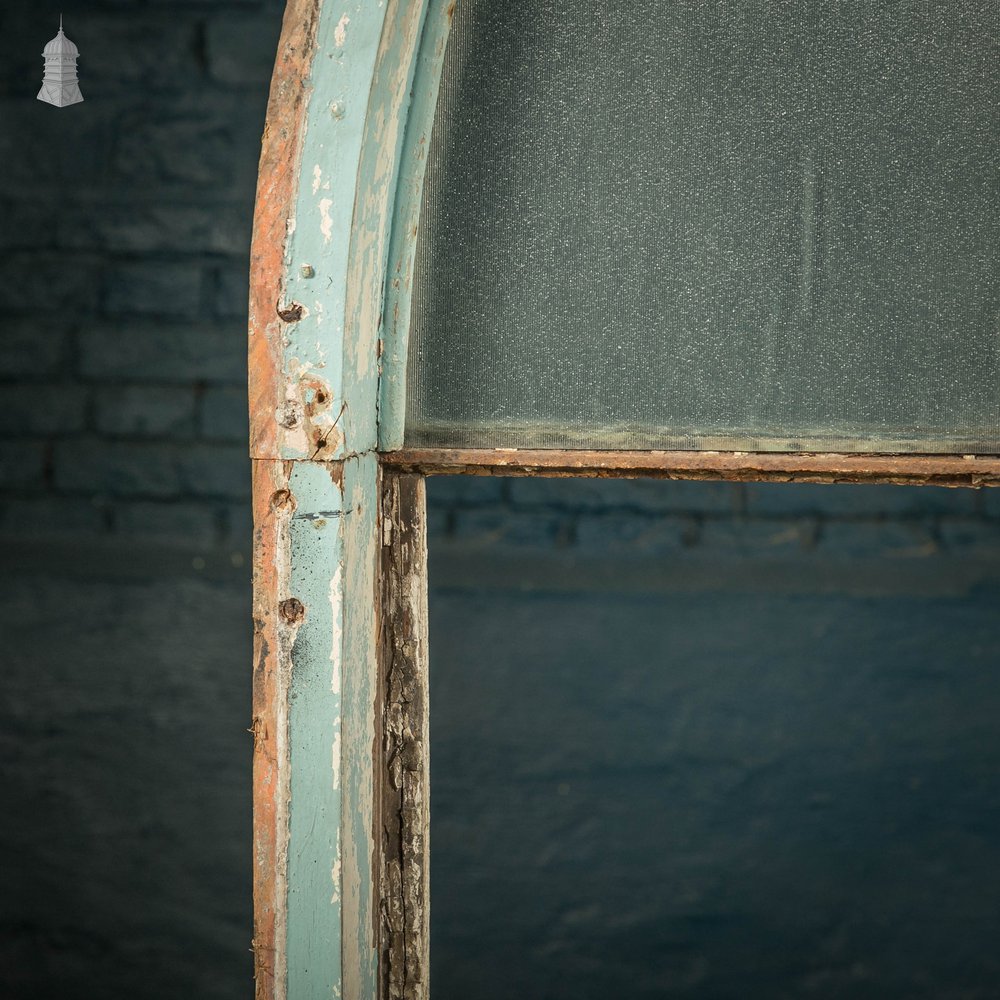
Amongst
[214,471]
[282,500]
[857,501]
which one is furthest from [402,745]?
[857,501]

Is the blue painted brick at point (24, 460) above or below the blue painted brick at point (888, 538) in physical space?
above

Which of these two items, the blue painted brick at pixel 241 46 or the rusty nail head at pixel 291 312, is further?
the blue painted brick at pixel 241 46

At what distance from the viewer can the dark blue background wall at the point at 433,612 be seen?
5.53 feet

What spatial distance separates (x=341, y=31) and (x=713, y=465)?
358mm

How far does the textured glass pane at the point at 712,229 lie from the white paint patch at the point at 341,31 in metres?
0.09

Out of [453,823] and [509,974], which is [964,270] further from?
[509,974]

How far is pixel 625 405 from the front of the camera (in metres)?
0.65

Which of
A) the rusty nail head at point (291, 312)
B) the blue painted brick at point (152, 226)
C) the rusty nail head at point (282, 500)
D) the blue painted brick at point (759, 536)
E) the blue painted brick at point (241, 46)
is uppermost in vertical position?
the blue painted brick at point (241, 46)

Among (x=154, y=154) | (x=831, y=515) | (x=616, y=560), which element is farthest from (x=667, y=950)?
(x=154, y=154)

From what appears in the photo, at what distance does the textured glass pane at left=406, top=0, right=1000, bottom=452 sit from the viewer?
0.64 meters

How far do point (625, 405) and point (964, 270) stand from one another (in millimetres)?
247

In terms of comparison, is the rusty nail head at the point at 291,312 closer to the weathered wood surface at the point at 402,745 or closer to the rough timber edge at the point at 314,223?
the rough timber edge at the point at 314,223

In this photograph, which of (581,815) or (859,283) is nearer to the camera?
(859,283)

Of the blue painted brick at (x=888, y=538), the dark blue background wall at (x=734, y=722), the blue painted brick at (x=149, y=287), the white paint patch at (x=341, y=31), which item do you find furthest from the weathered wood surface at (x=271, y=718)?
the blue painted brick at (x=888, y=538)
